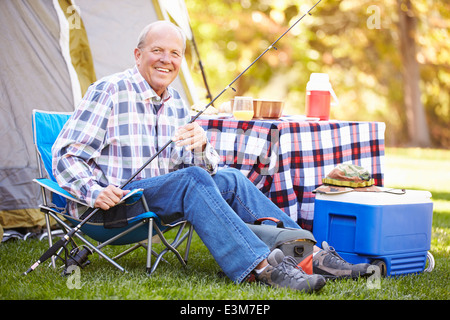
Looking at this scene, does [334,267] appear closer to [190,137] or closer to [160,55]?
[190,137]

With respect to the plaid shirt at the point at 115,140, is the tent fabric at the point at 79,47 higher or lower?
higher

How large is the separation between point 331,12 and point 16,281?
13016 millimetres

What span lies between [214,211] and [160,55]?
0.74m

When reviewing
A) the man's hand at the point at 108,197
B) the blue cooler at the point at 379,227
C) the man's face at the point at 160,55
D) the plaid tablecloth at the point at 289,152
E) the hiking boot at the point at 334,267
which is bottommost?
the hiking boot at the point at 334,267

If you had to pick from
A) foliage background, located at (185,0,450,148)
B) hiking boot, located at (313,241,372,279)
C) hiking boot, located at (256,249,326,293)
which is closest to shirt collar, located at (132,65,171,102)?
hiking boot, located at (256,249,326,293)

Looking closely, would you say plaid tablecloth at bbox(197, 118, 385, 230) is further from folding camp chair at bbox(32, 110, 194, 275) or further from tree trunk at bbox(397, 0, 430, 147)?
tree trunk at bbox(397, 0, 430, 147)

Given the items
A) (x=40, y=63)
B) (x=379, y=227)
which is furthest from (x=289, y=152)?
(x=40, y=63)

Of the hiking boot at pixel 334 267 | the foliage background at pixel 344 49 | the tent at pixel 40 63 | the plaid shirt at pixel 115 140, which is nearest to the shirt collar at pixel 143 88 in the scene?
the plaid shirt at pixel 115 140

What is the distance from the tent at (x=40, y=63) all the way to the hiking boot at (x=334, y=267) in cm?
177

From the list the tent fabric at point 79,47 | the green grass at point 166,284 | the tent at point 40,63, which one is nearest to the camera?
the green grass at point 166,284

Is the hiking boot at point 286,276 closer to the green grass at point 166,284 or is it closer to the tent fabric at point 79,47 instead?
the green grass at point 166,284

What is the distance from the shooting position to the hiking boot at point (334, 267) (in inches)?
102

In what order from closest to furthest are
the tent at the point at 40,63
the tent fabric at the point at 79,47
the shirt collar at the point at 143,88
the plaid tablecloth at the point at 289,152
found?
the shirt collar at the point at 143,88, the plaid tablecloth at the point at 289,152, the tent at the point at 40,63, the tent fabric at the point at 79,47

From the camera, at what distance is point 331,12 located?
47.8ft
